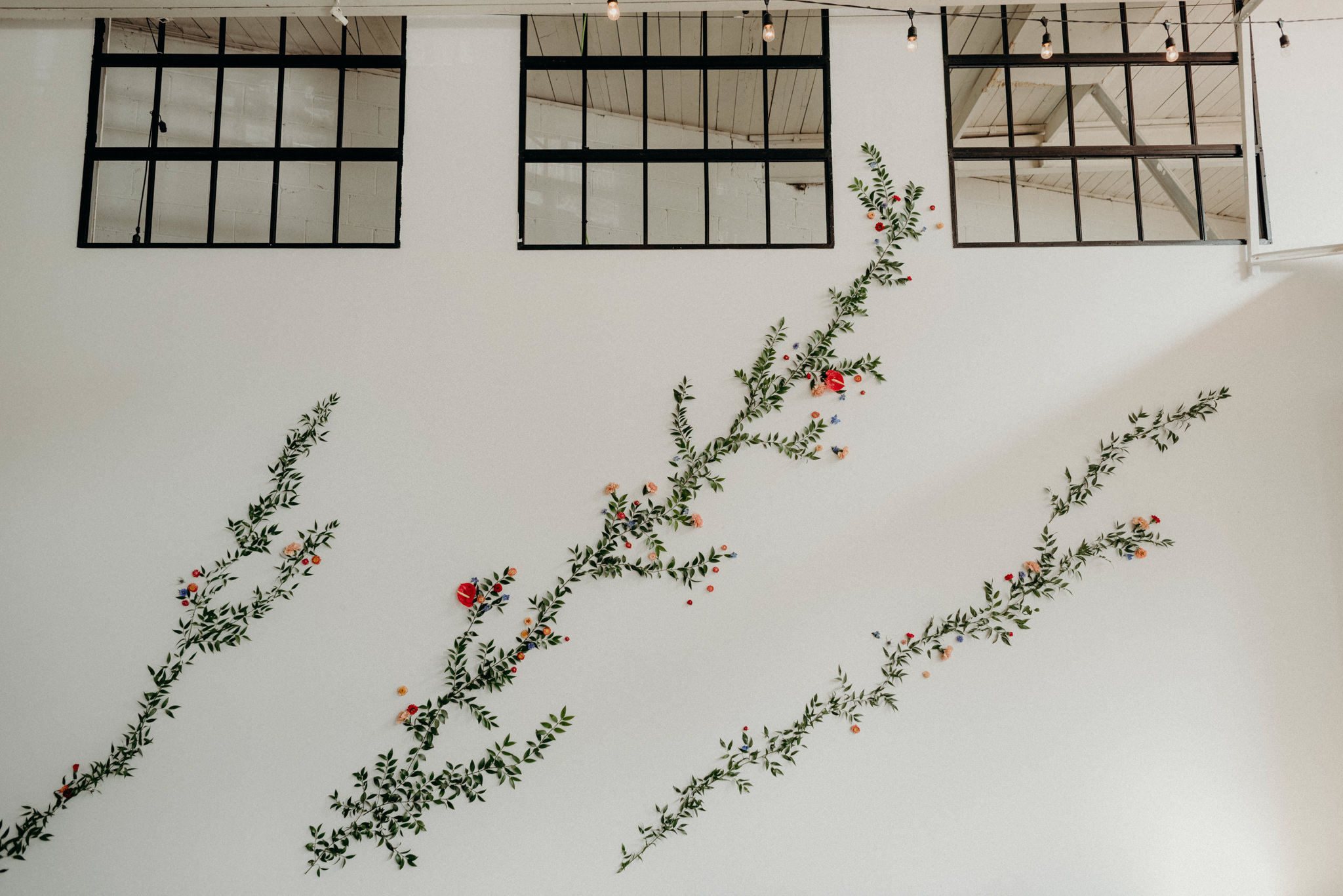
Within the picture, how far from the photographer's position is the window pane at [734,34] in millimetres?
3223

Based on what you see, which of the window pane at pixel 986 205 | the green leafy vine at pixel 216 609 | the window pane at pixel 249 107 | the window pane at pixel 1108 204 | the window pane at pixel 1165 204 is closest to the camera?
the green leafy vine at pixel 216 609

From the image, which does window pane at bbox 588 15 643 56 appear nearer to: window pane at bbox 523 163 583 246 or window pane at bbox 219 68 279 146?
window pane at bbox 523 163 583 246

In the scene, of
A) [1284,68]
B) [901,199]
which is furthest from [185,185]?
[1284,68]

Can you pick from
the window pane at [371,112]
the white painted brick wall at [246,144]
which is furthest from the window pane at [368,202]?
the window pane at [371,112]

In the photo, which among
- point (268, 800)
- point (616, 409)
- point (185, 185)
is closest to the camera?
point (268, 800)

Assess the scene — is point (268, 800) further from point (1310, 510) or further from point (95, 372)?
point (1310, 510)

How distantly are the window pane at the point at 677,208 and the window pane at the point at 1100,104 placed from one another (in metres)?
1.77

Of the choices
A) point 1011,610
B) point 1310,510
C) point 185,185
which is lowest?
point 1011,610

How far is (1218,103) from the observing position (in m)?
3.24

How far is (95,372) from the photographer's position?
9.55 feet

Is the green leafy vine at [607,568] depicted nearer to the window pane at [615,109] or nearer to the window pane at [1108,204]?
the window pane at [615,109]

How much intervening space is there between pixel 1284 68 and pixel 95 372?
4.90 meters

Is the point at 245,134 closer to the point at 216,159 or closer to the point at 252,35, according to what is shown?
the point at 216,159

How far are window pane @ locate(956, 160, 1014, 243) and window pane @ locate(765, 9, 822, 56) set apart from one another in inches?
71.4
